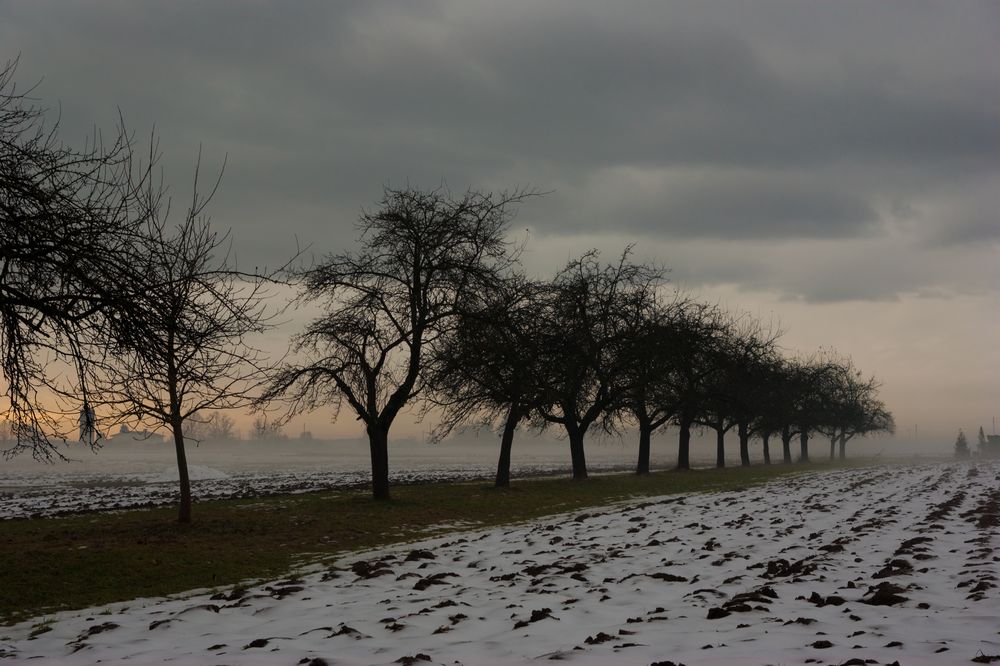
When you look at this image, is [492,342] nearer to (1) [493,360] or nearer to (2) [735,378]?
(1) [493,360]

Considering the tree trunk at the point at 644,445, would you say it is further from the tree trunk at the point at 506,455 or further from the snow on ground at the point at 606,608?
the snow on ground at the point at 606,608

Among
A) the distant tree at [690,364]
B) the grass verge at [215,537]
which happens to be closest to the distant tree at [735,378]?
the distant tree at [690,364]

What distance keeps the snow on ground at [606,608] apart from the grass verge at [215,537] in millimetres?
1344

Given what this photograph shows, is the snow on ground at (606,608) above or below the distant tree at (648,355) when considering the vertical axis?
below

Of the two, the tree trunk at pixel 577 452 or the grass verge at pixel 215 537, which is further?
the tree trunk at pixel 577 452

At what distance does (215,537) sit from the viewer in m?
15.1

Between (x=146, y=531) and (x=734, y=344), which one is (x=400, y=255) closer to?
(x=146, y=531)

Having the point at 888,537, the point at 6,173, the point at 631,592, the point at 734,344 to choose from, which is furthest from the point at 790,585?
the point at 734,344

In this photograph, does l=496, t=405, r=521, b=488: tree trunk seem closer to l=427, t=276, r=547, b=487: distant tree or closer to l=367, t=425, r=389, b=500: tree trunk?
l=427, t=276, r=547, b=487: distant tree

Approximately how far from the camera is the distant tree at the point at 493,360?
22.0 m

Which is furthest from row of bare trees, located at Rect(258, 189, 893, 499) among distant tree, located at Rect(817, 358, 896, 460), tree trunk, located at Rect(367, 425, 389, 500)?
distant tree, located at Rect(817, 358, 896, 460)

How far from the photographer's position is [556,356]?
27875 millimetres

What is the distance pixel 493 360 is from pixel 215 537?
11049 millimetres

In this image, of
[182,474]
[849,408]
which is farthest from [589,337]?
[849,408]
